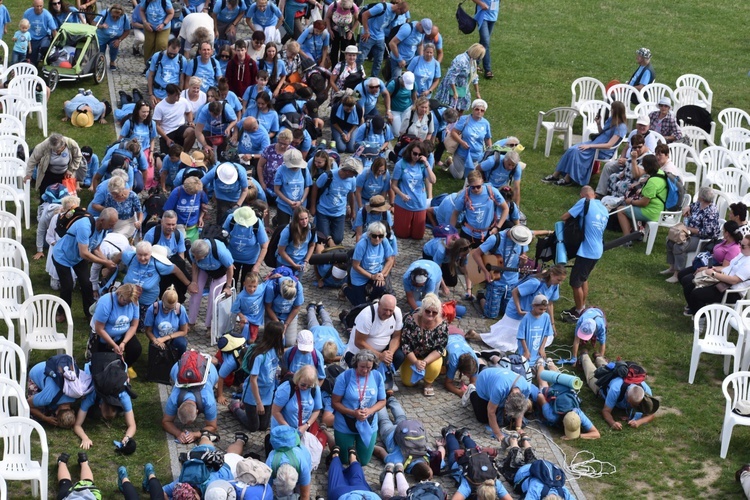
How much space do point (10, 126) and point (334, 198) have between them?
5.29 meters

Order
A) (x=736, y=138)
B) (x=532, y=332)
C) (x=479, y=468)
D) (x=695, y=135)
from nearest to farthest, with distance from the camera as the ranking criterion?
1. (x=479, y=468)
2. (x=532, y=332)
3. (x=736, y=138)
4. (x=695, y=135)

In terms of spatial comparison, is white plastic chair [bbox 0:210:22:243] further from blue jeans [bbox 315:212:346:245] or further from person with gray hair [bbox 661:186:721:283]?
person with gray hair [bbox 661:186:721:283]

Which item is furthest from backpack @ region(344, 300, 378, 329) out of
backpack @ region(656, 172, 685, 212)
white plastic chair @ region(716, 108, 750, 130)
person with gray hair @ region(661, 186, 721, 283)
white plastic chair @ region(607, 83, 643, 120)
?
white plastic chair @ region(716, 108, 750, 130)

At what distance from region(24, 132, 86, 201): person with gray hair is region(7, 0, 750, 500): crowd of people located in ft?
0.10

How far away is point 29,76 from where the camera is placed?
20.6 m

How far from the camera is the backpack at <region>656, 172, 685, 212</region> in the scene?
1903 centimetres

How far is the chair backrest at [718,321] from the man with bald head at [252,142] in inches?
254

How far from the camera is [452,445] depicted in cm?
1397

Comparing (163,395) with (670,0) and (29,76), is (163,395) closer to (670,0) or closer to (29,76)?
(29,76)

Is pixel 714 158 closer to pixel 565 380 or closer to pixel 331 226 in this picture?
pixel 331 226

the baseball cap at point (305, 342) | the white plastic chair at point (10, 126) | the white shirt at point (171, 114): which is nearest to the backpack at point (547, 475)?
the baseball cap at point (305, 342)

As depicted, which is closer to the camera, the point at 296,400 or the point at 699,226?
the point at 296,400

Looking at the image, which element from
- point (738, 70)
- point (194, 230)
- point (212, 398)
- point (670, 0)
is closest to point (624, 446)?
point (212, 398)

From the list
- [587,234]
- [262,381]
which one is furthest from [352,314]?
[587,234]
